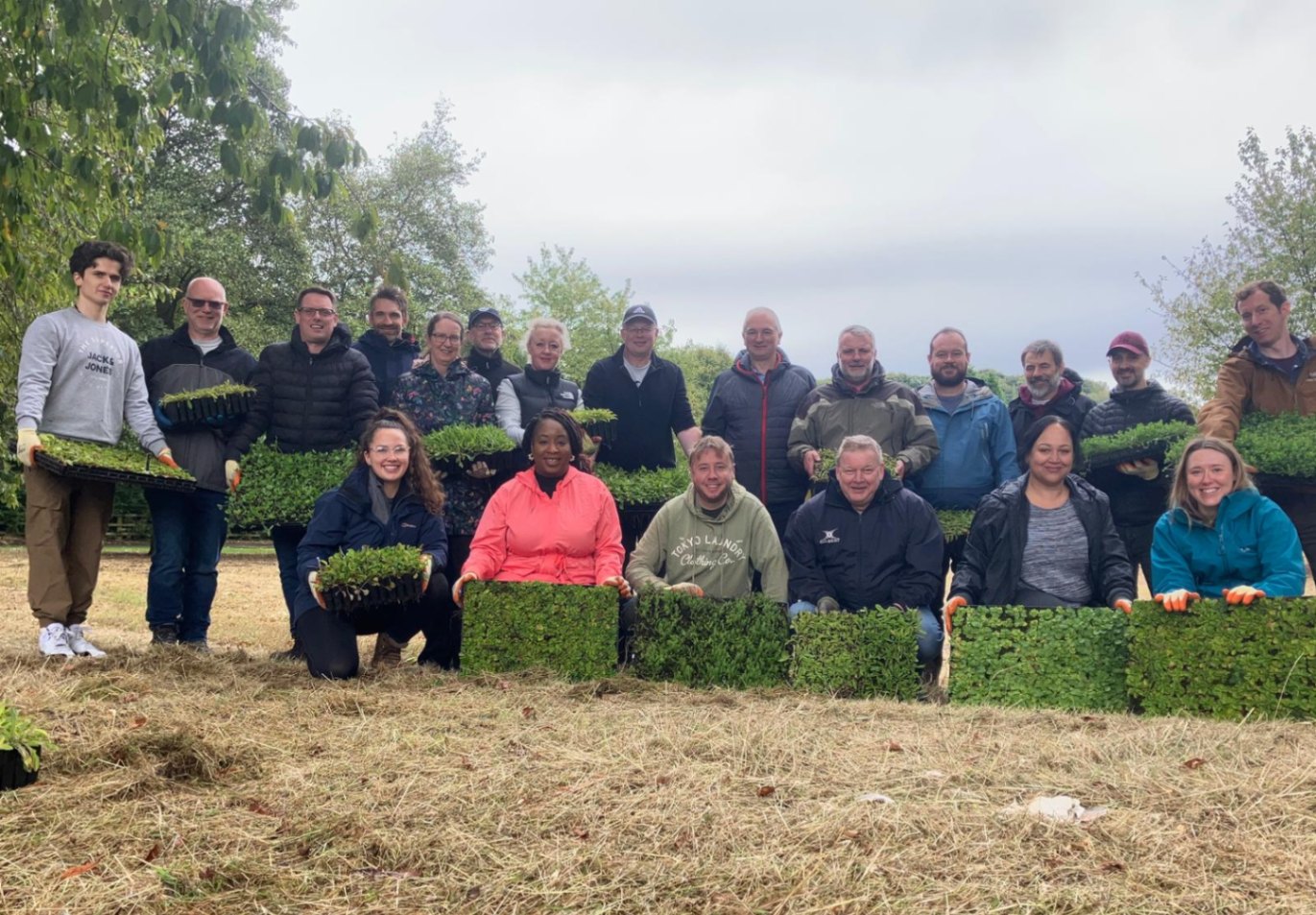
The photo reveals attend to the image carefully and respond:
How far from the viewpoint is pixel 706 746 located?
4633mm

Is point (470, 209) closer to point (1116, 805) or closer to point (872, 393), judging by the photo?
point (872, 393)

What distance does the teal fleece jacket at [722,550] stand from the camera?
264 inches

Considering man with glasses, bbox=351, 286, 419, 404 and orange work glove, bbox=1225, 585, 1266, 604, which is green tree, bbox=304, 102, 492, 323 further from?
orange work glove, bbox=1225, 585, 1266, 604

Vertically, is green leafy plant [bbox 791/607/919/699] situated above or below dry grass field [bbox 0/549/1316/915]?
above

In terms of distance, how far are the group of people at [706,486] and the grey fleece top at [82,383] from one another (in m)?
0.01

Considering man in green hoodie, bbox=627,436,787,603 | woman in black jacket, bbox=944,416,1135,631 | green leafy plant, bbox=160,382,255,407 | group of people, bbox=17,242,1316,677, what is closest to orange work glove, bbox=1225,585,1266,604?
group of people, bbox=17,242,1316,677

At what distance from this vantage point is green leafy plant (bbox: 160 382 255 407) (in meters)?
7.00

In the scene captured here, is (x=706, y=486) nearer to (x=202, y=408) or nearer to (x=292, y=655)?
(x=292, y=655)

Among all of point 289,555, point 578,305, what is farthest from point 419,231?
point 289,555

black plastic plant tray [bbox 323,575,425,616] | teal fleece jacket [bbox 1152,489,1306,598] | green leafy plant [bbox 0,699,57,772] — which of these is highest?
teal fleece jacket [bbox 1152,489,1306,598]

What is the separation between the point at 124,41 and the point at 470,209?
55.4ft

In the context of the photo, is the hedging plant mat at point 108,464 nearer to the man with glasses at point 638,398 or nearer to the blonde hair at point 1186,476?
the man with glasses at point 638,398

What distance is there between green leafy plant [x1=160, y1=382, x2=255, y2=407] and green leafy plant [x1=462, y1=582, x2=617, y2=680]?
2136 mm

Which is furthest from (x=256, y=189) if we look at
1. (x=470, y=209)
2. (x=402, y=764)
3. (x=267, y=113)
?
(x=470, y=209)
